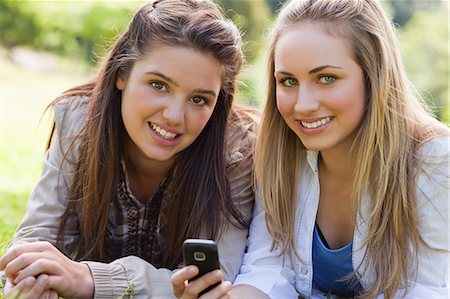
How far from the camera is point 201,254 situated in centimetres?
256

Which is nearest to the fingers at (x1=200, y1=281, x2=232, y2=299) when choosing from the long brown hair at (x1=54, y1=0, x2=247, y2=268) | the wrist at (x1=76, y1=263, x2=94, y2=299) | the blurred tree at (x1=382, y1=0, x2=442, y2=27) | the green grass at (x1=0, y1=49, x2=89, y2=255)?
the wrist at (x1=76, y1=263, x2=94, y2=299)

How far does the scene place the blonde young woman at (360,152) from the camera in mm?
2943

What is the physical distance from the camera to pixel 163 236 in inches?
138

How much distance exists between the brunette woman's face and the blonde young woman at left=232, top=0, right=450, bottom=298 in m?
0.28

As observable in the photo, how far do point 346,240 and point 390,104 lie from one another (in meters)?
0.61

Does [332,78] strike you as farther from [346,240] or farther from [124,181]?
[124,181]

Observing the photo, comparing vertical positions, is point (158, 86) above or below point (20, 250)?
above

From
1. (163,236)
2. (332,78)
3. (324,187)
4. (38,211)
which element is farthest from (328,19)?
(38,211)

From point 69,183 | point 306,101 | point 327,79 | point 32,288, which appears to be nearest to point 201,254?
point 32,288

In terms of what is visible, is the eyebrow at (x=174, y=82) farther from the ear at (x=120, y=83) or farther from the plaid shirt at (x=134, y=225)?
the plaid shirt at (x=134, y=225)

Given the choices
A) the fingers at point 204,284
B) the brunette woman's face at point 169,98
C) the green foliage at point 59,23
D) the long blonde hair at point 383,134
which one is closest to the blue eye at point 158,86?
the brunette woman's face at point 169,98

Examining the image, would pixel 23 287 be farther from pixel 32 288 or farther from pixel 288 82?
pixel 288 82

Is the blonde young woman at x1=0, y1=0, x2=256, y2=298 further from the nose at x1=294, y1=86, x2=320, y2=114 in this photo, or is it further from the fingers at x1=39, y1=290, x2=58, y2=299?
the nose at x1=294, y1=86, x2=320, y2=114

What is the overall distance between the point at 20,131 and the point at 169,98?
26.3ft
